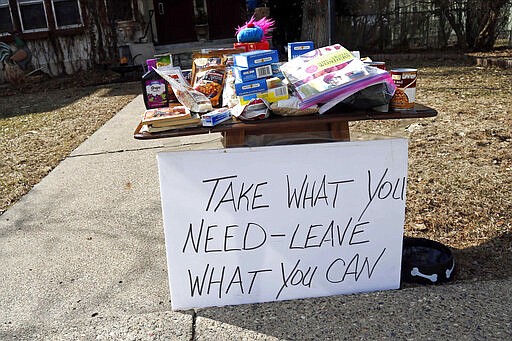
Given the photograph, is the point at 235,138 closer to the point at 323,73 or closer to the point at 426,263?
the point at 323,73

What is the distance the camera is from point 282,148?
224 cm

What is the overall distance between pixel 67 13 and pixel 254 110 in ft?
43.6

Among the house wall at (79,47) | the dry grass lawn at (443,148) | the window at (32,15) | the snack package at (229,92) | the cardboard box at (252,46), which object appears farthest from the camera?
the window at (32,15)

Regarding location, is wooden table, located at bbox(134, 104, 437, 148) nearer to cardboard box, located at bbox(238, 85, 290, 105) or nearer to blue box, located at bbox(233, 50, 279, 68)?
cardboard box, located at bbox(238, 85, 290, 105)

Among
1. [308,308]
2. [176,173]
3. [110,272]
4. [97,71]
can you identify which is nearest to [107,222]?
[110,272]

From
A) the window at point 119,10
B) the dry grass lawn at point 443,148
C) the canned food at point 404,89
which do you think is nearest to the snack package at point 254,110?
the canned food at point 404,89

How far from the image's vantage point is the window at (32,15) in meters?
13.5

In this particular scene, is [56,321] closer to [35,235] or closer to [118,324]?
[118,324]

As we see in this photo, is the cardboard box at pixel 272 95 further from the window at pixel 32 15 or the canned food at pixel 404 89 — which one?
the window at pixel 32 15

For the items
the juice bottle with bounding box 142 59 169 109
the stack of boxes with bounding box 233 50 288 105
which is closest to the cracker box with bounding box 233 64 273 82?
the stack of boxes with bounding box 233 50 288 105

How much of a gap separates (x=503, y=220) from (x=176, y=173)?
88.0 inches

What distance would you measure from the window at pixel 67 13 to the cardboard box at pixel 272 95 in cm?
1294

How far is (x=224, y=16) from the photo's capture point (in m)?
15.4

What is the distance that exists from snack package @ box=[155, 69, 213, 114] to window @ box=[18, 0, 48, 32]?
43.0ft
